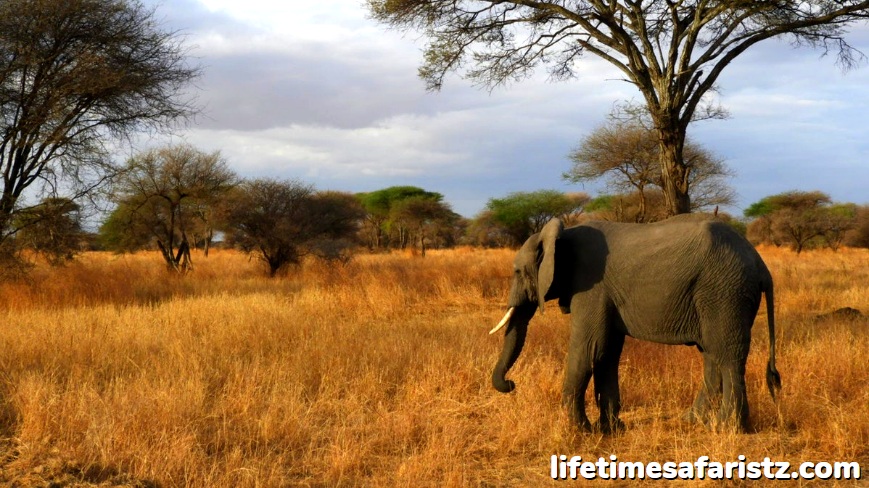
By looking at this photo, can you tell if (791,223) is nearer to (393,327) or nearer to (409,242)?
(409,242)

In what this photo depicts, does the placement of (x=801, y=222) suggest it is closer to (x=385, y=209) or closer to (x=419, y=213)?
(x=419, y=213)

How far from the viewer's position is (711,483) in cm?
358

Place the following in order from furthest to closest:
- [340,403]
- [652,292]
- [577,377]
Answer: [340,403]
[577,377]
[652,292]

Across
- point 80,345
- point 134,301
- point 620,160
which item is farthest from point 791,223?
point 80,345

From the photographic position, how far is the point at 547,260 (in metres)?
4.17

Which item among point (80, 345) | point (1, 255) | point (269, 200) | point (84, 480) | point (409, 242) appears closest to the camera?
point (84, 480)

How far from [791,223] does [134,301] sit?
109 feet

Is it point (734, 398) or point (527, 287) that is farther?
point (527, 287)

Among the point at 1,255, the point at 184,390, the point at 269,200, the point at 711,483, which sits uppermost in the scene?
the point at 269,200

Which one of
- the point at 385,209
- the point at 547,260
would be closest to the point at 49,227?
the point at 547,260

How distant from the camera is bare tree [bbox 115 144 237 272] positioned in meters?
18.3

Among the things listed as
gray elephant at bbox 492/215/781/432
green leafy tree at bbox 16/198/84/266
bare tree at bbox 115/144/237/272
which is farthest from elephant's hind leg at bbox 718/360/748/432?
bare tree at bbox 115/144/237/272

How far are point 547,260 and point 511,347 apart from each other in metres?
0.76

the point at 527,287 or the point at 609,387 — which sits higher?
the point at 527,287
